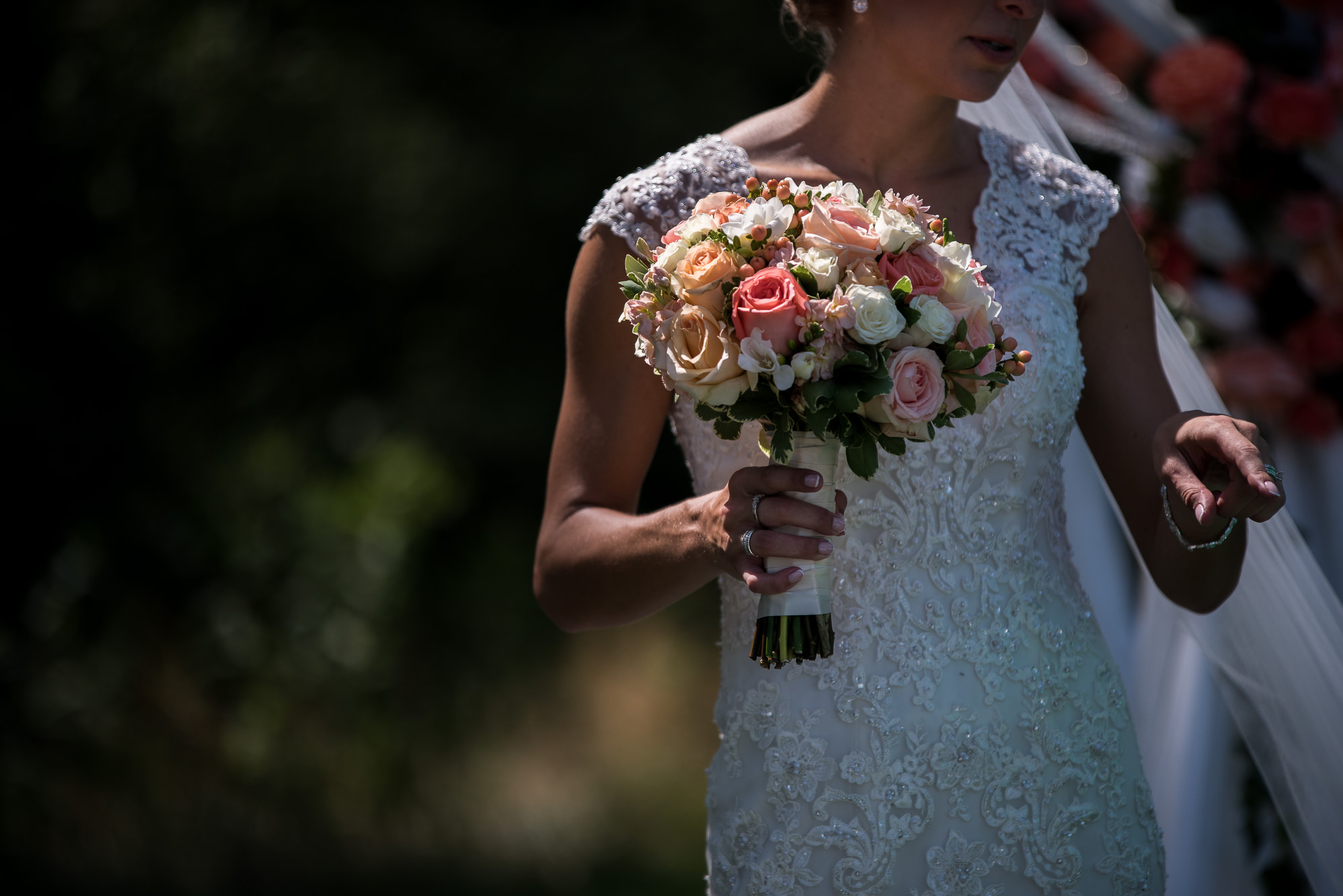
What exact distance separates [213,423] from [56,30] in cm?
240

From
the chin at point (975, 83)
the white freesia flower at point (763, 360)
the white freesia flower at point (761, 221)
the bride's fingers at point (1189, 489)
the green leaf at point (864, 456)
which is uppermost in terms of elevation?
the chin at point (975, 83)

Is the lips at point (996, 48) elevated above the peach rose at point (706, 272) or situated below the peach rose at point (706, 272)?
above

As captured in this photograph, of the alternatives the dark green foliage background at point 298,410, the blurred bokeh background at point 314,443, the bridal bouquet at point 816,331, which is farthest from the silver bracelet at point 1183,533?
the dark green foliage background at point 298,410

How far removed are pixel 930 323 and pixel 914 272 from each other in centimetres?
9

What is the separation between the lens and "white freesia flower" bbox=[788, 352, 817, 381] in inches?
64.8

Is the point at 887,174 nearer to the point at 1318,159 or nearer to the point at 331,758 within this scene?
the point at 1318,159

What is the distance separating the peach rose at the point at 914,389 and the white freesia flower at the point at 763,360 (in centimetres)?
13

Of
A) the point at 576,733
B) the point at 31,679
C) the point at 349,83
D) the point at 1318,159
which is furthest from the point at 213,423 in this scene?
the point at 1318,159

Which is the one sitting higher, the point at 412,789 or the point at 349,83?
the point at 349,83

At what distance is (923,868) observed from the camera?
208 cm

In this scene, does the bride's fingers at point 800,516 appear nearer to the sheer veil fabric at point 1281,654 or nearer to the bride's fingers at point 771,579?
the bride's fingers at point 771,579

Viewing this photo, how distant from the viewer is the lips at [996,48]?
210 cm

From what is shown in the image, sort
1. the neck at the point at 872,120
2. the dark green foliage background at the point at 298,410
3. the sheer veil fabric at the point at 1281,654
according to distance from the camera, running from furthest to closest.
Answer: the dark green foliage background at the point at 298,410 < the sheer veil fabric at the point at 1281,654 < the neck at the point at 872,120

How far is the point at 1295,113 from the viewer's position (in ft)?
12.1
